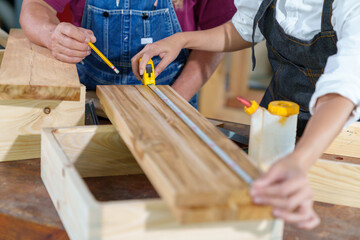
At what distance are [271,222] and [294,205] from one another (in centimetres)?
13

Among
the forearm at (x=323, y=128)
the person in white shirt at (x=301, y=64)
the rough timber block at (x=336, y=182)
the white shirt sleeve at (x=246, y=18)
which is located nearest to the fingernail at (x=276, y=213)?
the person in white shirt at (x=301, y=64)

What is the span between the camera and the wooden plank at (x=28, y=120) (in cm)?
134

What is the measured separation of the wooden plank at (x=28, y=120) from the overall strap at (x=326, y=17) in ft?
2.41

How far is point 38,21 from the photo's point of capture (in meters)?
1.70

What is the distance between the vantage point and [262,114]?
3.76ft

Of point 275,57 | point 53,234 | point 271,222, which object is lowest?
point 53,234

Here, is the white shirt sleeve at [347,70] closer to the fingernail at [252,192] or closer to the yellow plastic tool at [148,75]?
the fingernail at [252,192]

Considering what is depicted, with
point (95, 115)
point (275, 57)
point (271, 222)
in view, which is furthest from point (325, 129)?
point (95, 115)

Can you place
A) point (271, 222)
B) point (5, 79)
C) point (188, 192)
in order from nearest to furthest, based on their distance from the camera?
point (188, 192) → point (271, 222) → point (5, 79)

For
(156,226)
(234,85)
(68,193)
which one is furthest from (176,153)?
(234,85)

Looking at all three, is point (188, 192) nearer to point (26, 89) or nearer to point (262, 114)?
point (262, 114)

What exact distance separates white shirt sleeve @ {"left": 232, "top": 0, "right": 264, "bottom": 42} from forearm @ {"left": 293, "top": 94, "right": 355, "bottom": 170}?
0.68 m

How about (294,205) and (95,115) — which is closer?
(294,205)

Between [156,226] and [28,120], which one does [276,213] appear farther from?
[28,120]
